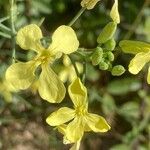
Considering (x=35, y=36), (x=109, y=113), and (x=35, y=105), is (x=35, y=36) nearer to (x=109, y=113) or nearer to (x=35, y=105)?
(x=35, y=105)

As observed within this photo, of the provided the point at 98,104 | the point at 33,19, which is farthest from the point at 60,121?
the point at 98,104

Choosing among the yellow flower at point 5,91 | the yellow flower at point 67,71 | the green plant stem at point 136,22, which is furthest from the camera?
the green plant stem at point 136,22

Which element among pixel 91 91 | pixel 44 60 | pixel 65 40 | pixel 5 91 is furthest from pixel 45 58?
pixel 91 91

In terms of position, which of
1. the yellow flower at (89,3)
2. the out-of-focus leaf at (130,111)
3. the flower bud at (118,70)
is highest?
the yellow flower at (89,3)

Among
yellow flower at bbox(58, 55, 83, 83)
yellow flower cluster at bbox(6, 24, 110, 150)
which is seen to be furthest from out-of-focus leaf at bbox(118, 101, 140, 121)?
yellow flower cluster at bbox(6, 24, 110, 150)

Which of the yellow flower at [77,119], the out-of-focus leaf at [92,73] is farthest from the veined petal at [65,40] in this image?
the out-of-focus leaf at [92,73]

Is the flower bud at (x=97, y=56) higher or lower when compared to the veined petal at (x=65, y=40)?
lower

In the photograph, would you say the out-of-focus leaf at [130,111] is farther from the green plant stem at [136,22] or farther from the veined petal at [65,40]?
the veined petal at [65,40]
